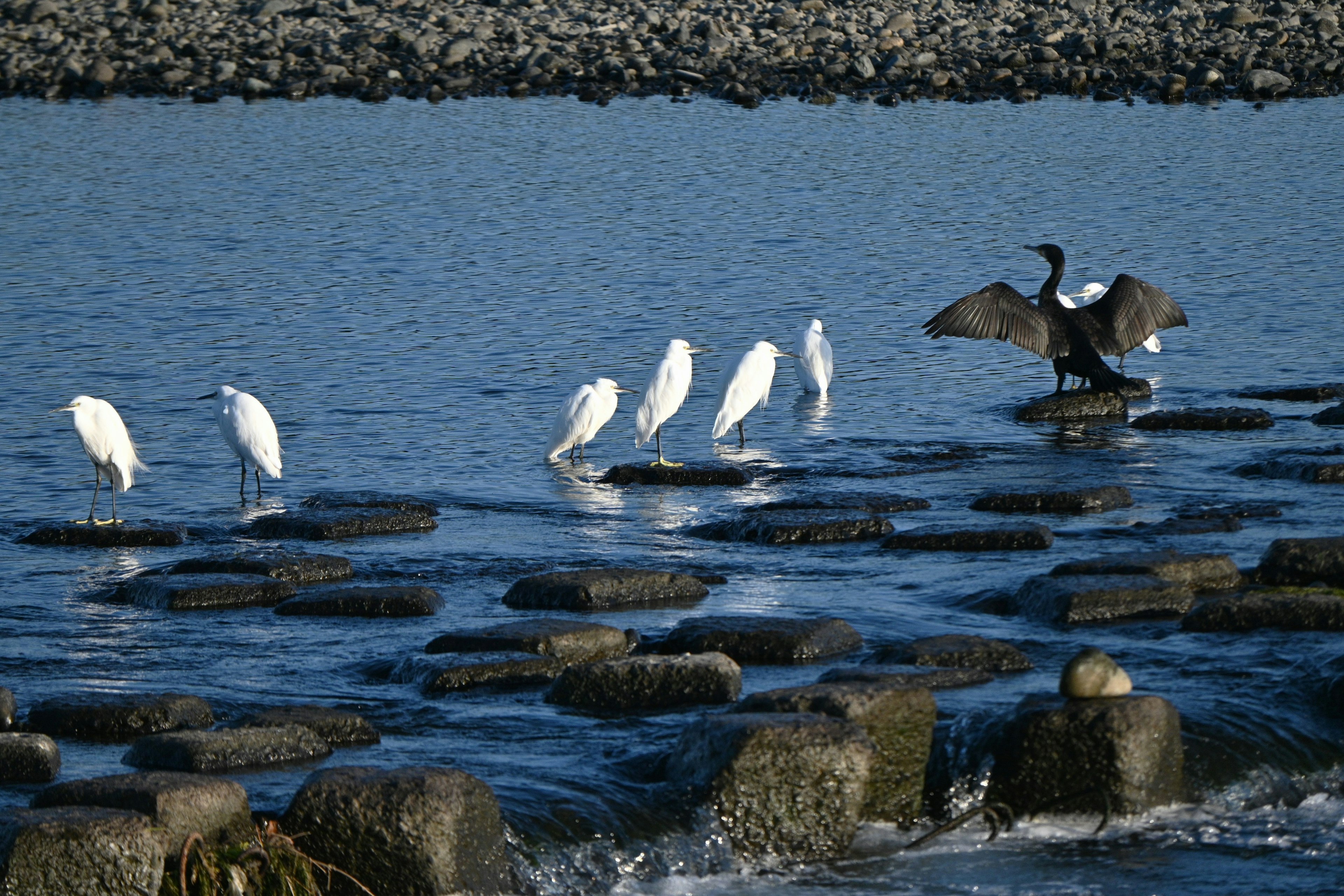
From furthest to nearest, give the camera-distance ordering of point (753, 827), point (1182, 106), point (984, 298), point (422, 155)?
1. point (1182, 106)
2. point (422, 155)
3. point (984, 298)
4. point (753, 827)

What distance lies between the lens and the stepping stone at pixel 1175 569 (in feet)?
27.5

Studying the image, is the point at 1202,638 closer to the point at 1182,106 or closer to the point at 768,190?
the point at 768,190

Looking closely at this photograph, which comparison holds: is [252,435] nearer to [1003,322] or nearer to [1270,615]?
[1003,322]

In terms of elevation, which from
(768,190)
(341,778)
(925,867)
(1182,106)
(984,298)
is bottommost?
(925,867)

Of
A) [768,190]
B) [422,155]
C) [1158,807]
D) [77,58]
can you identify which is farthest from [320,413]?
[77,58]

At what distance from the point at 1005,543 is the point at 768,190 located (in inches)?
702

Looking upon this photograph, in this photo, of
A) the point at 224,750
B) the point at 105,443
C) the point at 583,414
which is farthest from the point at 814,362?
the point at 224,750

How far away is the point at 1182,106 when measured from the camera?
3359cm

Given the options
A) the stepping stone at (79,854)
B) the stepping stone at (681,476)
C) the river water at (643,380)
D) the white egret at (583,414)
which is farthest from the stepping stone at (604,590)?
the white egret at (583,414)

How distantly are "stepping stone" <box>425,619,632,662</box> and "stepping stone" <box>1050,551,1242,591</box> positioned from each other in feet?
7.34

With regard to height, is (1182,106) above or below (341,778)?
above

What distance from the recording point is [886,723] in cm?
624

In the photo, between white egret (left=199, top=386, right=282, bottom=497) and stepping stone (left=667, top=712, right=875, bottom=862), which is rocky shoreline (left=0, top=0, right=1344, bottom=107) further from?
stepping stone (left=667, top=712, right=875, bottom=862)

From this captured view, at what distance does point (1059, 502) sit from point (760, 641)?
3.39m
